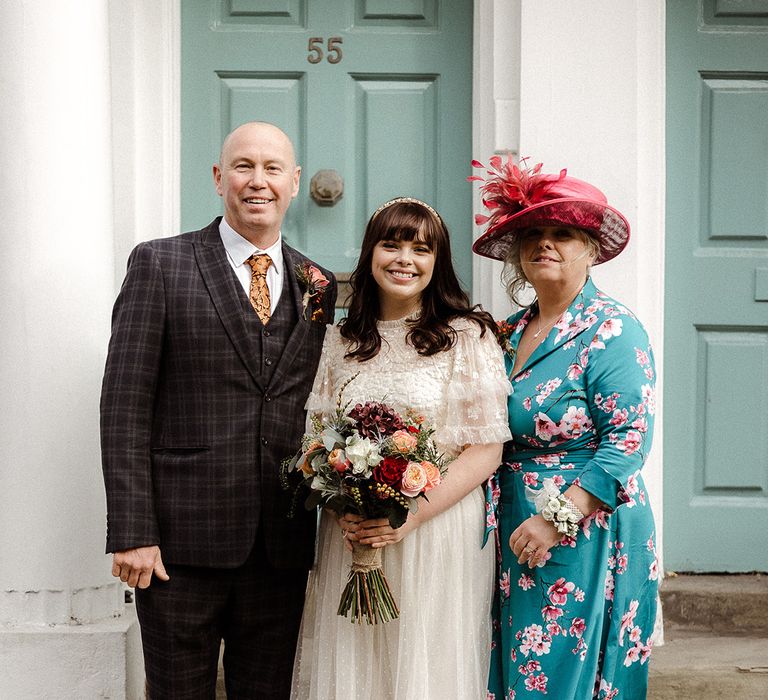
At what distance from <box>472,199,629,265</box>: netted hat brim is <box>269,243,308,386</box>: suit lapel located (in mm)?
621

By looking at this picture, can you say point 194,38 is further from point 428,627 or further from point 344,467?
point 428,627

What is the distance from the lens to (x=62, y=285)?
319 cm

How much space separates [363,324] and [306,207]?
135cm

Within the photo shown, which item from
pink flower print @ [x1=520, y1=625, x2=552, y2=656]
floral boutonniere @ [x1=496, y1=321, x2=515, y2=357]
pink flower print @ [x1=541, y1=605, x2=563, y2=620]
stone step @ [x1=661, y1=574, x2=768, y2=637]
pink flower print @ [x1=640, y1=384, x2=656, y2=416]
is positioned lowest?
stone step @ [x1=661, y1=574, x2=768, y2=637]

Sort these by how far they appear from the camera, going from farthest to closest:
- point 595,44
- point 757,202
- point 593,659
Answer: point 757,202, point 595,44, point 593,659

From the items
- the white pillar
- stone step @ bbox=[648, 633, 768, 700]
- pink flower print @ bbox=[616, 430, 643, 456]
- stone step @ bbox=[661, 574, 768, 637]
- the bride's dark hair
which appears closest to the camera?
pink flower print @ bbox=[616, 430, 643, 456]

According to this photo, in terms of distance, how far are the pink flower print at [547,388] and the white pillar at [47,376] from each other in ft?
5.49

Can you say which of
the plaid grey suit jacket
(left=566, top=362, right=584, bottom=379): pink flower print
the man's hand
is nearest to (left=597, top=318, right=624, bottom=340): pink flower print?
(left=566, top=362, right=584, bottom=379): pink flower print

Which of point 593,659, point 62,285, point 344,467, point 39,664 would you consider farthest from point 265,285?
point 39,664

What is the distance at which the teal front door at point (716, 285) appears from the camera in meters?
3.83

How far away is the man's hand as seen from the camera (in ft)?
8.18

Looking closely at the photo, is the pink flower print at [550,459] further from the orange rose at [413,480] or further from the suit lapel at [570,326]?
the orange rose at [413,480]

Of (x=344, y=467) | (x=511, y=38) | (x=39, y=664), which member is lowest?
(x=39, y=664)

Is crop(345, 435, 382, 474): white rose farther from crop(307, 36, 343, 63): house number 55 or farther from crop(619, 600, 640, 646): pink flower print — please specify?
crop(307, 36, 343, 63): house number 55
